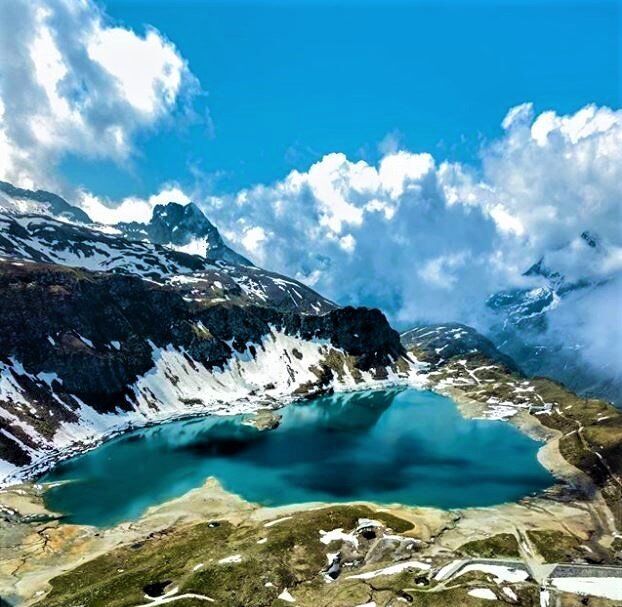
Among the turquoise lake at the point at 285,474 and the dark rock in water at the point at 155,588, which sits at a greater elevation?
the turquoise lake at the point at 285,474

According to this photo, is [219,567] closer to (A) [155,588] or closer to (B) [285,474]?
(A) [155,588]

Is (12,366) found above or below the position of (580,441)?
above

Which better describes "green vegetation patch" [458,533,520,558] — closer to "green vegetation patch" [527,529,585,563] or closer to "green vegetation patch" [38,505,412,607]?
"green vegetation patch" [527,529,585,563]

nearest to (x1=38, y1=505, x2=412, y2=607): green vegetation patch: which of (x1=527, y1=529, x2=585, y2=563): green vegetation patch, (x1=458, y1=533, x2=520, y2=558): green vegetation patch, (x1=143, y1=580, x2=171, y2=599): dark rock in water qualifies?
(x1=143, y1=580, x2=171, y2=599): dark rock in water

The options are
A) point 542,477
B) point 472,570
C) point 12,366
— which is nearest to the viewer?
point 472,570

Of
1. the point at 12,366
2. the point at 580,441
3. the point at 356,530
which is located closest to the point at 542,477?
the point at 580,441

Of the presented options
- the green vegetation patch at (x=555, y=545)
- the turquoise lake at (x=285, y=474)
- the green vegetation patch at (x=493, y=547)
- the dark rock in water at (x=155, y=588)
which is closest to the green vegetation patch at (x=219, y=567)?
the dark rock in water at (x=155, y=588)

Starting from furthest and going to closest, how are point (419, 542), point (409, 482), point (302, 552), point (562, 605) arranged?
1. point (409, 482)
2. point (419, 542)
3. point (302, 552)
4. point (562, 605)

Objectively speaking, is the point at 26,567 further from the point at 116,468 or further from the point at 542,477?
the point at 542,477

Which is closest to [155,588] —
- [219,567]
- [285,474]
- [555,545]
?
[219,567]

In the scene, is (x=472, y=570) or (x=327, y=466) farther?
(x=327, y=466)

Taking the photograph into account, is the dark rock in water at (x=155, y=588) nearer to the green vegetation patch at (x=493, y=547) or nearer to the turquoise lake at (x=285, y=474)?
the turquoise lake at (x=285, y=474)
